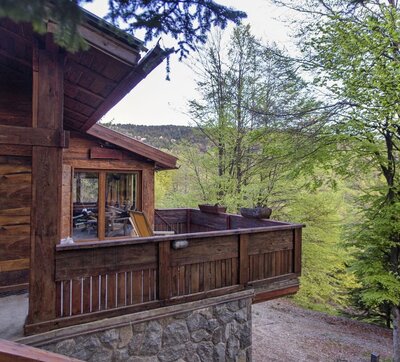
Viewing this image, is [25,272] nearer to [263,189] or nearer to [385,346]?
[263,189]

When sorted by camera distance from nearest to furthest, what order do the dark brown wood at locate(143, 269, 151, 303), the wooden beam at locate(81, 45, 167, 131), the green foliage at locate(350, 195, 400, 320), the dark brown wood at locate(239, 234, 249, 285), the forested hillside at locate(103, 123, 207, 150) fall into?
the wooden beam at locate(81, 45, 167, 131) → the dark brown wood at locate(143, 269, 151, 303) → the dark brown wood at locate(239, 234, 249, 285) → the green foliage at locate(350, 195, 400, 320) → the forested hillside at locate(103, 123, 207, 150)

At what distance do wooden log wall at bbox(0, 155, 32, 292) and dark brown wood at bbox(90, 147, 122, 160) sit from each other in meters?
1.95

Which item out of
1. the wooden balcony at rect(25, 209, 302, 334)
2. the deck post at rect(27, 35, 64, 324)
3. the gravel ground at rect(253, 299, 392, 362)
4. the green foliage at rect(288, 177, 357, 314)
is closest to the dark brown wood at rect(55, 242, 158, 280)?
the wooden balcony at rect(25, 209, 302, 334)

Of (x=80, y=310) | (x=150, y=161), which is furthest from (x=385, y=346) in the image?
(x=80, y=310)

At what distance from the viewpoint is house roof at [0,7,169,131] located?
2811 millimetres

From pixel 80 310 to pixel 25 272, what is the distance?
1.83m

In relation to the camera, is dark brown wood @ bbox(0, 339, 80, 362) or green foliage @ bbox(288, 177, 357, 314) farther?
green foliage @ bbox(288, 177, 357, 314)

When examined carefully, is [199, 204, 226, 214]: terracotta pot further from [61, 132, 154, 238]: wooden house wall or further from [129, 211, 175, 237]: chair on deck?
[129, 211, 175, 237]: chair on deck

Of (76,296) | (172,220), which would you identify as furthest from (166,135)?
(76,296)

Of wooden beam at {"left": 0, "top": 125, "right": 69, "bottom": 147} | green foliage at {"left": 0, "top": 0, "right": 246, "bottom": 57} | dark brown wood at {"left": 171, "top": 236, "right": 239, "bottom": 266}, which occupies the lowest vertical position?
dark brown wood at {"left": 171, "top": 236, "right": 239, "bottom": 266}

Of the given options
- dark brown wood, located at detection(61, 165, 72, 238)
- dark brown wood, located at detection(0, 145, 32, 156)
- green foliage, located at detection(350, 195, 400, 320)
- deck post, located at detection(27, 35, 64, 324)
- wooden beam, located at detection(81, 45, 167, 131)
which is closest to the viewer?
wooden beam, located at detection(81, 45, 167, 131)

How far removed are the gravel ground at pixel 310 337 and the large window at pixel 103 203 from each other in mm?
4316

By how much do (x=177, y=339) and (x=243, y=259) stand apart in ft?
4.57

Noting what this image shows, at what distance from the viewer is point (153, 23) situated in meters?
2.30
